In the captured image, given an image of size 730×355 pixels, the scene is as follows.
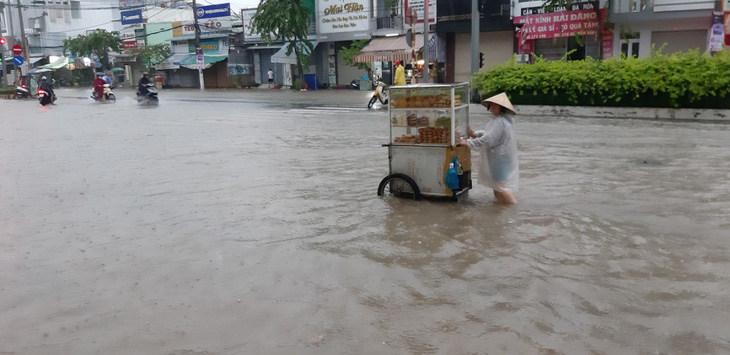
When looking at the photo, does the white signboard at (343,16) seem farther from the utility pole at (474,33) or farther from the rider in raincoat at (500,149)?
the rider in raincoat at (500,149)

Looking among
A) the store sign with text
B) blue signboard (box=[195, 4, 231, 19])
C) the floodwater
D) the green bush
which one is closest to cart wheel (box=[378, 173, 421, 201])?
the floodwater

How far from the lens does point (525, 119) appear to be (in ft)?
54.9

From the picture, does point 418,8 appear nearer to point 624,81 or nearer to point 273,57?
point 624,81

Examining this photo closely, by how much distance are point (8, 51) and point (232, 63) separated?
40244 mm

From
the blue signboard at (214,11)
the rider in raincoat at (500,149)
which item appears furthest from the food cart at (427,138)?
the blue signboard at (214,11)

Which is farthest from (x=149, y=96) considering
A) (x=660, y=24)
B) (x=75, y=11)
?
(x=75, y=11)

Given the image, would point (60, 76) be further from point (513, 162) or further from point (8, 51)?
point (513, 162)

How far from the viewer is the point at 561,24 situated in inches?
1145

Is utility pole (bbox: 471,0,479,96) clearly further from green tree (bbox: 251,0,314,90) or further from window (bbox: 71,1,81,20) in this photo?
window (bbox: 71,1,81,20)

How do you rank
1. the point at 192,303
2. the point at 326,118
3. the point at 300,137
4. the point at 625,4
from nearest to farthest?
the point at 192,303 → the point at 300,137 → the point at 326,118 → the point at 625,4

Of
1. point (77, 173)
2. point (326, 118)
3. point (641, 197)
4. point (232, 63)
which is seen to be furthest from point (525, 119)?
point (232, 63)

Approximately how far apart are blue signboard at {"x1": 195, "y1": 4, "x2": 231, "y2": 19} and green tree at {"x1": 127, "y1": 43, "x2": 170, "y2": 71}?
5633mm

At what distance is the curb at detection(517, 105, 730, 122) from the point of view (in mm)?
15352

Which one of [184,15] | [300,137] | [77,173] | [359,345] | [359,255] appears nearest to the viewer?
[359,345]
